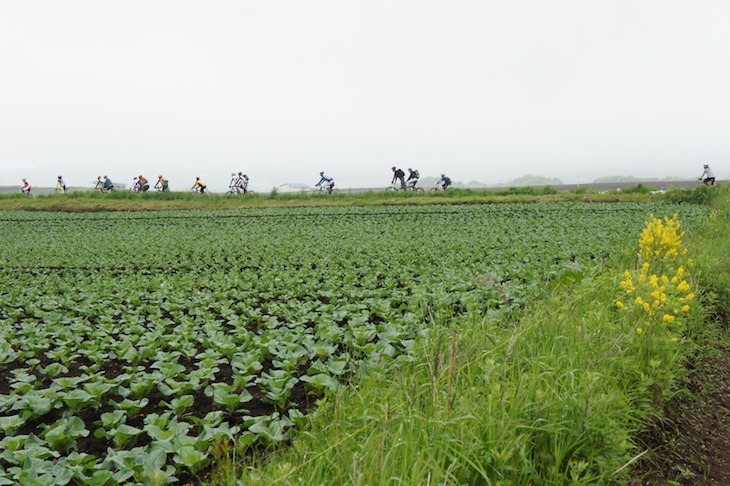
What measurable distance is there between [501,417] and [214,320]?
3.68 m

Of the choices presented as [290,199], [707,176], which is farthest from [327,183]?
[707,176]

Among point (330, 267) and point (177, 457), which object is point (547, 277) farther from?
point (177, 457)

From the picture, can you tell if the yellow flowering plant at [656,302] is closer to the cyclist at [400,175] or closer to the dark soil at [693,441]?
the dark soil at [693,441]

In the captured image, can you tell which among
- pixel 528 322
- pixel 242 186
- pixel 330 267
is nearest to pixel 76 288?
pixel 330 267

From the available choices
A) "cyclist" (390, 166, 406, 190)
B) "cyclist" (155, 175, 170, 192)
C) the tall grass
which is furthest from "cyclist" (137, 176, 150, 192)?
the tall grass

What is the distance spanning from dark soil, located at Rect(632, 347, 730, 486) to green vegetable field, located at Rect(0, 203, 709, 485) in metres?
1.52

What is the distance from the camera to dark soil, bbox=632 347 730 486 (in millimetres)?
2773

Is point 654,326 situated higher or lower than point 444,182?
lower

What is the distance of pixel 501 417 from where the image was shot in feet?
7.74

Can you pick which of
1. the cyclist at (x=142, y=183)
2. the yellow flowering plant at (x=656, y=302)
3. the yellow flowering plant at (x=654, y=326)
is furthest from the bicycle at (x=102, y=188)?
the yellow flowering plant at (x=654, y=326)

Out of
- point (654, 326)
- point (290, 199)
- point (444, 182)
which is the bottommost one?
point (654, 326)

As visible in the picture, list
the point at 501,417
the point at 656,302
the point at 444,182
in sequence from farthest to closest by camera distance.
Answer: the point at 444,182, the point at 656,302, the point at 501,417

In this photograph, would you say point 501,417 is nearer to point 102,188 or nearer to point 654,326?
point 654,326

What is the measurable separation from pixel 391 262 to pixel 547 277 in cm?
263
